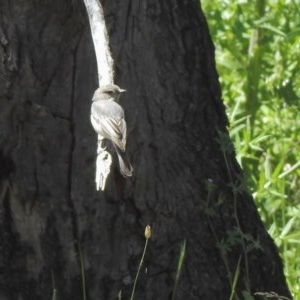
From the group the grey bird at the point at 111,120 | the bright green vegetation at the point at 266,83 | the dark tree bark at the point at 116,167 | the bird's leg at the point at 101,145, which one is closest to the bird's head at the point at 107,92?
the grey bird at the point at 111,120

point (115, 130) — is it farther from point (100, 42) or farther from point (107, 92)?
point (100, 42)

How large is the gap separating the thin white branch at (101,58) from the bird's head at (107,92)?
16mm

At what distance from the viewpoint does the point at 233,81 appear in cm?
645

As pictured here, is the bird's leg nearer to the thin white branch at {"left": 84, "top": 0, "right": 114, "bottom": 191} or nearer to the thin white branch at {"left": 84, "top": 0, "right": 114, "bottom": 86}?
the thin white branch at {"left": 84, "top": 0, "right": 114, "bottom": 191}

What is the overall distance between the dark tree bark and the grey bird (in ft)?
1.00

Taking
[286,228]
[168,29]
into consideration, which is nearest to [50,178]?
[168,29]

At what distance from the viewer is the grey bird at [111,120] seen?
3602mm

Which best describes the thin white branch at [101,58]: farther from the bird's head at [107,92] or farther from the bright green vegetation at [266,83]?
the bright green vegetation at [266,83]

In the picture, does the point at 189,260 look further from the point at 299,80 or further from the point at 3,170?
the point at 299,80

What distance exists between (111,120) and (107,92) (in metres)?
0.10

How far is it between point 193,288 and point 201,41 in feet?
2.99

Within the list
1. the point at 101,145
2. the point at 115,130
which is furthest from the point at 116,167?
the point at 115,130

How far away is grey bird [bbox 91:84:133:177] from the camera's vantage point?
3602mm

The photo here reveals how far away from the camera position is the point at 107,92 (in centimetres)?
365
